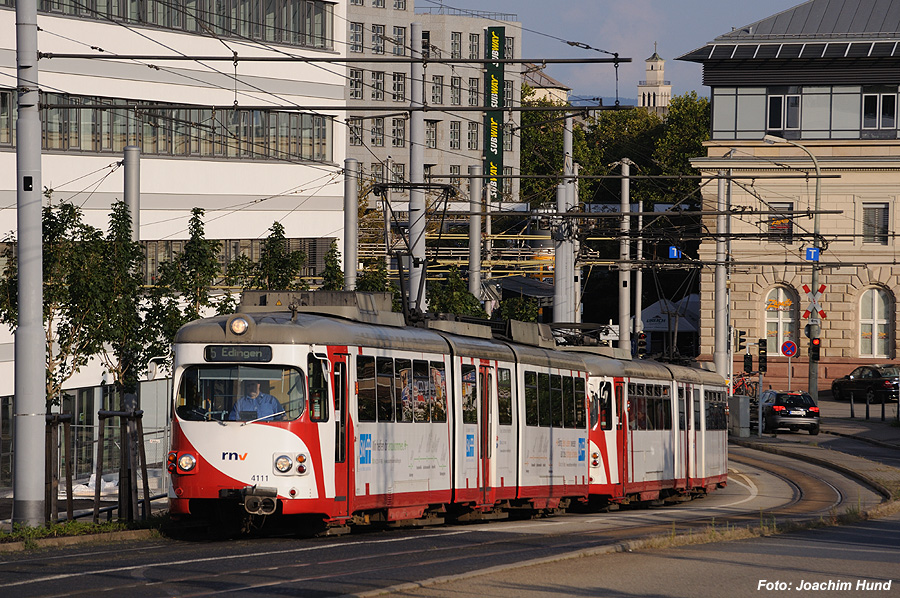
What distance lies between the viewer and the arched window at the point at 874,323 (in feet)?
209

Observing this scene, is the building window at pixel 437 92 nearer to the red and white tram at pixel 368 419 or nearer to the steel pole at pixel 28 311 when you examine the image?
the red and white tram at pixel 368 419

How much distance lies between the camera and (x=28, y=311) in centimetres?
1689

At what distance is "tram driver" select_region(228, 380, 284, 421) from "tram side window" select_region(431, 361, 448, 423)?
10.1 feet

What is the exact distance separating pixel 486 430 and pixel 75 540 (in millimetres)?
6449

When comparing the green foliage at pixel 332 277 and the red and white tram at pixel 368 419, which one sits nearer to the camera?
the red and white tram at pixel 368 419

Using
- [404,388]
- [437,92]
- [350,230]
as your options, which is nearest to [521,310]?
[350,230]

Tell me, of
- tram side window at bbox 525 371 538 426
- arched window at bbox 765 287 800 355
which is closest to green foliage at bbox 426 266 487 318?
tram side window at bbox 525 371 538 426

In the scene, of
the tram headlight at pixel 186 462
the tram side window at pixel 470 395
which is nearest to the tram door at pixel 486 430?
the tram side window at pixel 470 395

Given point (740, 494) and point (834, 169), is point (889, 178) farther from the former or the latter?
point (740, 494)

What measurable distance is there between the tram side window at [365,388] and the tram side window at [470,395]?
8.58 feet

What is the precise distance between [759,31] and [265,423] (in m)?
52.4

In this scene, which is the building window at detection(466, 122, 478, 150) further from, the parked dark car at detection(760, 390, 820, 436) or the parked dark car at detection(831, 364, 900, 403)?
the parked dark car at detection(760, 390, 820, 436)

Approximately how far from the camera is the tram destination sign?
52.2ft

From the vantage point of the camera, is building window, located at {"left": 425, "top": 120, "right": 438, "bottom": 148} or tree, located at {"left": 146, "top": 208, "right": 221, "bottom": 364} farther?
building window, located at {"left": 425, "top": 120, "right": 438, "bottom": 148}
